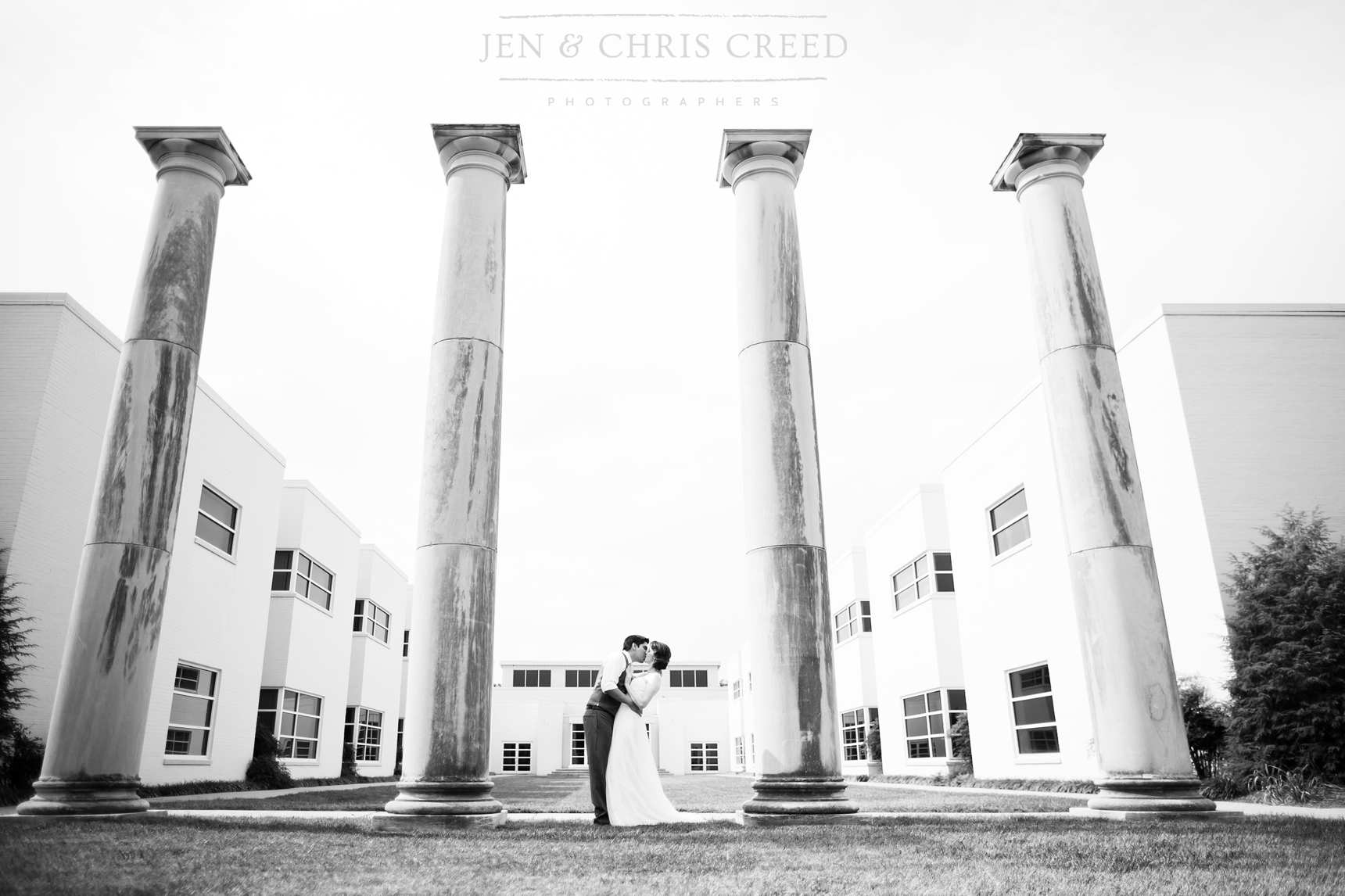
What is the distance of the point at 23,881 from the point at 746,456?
23.6ft

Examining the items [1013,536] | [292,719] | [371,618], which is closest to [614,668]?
[1013,536]

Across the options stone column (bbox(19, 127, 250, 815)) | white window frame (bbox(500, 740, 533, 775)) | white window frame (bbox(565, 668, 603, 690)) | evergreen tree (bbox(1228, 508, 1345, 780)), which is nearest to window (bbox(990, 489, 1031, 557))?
evergreen tree (bbox(1228, 508, 1345, 780))

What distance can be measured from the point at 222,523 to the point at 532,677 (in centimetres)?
4849

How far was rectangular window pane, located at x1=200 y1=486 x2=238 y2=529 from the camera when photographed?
18.3 metres

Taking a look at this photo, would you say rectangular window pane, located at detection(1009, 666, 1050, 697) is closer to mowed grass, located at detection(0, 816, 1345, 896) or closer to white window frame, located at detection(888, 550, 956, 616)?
white window frame, located at detection(888, 550, 956, 616)

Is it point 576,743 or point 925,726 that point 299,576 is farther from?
point 576,743

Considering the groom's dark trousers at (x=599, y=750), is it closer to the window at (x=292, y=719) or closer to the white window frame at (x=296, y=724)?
the window at (x=292, y=719)

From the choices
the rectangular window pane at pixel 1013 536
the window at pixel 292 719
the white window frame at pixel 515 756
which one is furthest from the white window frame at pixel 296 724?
the white window frame at pixel 515 756

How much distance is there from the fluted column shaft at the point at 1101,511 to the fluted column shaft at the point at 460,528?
634 centimetres

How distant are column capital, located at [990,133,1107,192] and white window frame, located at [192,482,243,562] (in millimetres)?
16085

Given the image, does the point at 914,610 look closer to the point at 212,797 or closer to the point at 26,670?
the point at 212,797

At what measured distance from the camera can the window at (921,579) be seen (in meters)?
25.4

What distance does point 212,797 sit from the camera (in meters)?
15.3

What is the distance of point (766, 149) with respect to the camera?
11.1m
